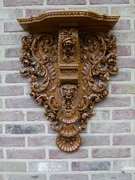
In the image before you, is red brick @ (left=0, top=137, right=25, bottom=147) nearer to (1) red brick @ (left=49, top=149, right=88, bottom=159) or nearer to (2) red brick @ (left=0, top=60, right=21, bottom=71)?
(1) red brick @ (left=49, top=149, right=88, bottom=159)

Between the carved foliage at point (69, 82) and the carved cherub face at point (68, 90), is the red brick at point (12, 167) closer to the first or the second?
the carved foliage at point (69, 82)

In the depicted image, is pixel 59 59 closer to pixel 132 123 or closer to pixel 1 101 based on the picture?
pixel 1 101

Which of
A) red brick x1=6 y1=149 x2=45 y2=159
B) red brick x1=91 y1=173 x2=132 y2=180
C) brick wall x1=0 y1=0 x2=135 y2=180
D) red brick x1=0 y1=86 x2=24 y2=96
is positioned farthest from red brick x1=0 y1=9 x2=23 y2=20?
red brick x1=91 y1=173 x2=132 y2=180

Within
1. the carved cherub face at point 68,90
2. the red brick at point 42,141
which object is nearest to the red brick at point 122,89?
the carved cherub face at point 68,90

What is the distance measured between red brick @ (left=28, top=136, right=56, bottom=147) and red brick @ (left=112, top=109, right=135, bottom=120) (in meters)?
0.38

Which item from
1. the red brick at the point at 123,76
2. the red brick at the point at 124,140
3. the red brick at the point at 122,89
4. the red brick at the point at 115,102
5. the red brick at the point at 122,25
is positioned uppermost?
the red brick at the point at 122,25

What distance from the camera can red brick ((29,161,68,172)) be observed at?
1.47 metres

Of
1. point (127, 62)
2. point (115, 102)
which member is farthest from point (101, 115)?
point (127, 62)

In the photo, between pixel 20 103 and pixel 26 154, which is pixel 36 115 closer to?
pixel 20 103

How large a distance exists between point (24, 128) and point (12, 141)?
0.34 feet

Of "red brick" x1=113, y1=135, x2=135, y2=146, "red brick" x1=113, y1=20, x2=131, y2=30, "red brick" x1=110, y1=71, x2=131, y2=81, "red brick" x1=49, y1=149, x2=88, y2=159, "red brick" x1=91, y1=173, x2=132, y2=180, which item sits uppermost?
"red brick" x1=113, y1=20, x2=131, y2=30

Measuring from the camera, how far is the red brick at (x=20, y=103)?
146cm

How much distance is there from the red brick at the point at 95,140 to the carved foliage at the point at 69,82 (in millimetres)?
68

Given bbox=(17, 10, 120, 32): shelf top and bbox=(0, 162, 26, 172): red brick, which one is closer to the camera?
bbox=(17, 10, 120, 32): shelf top
